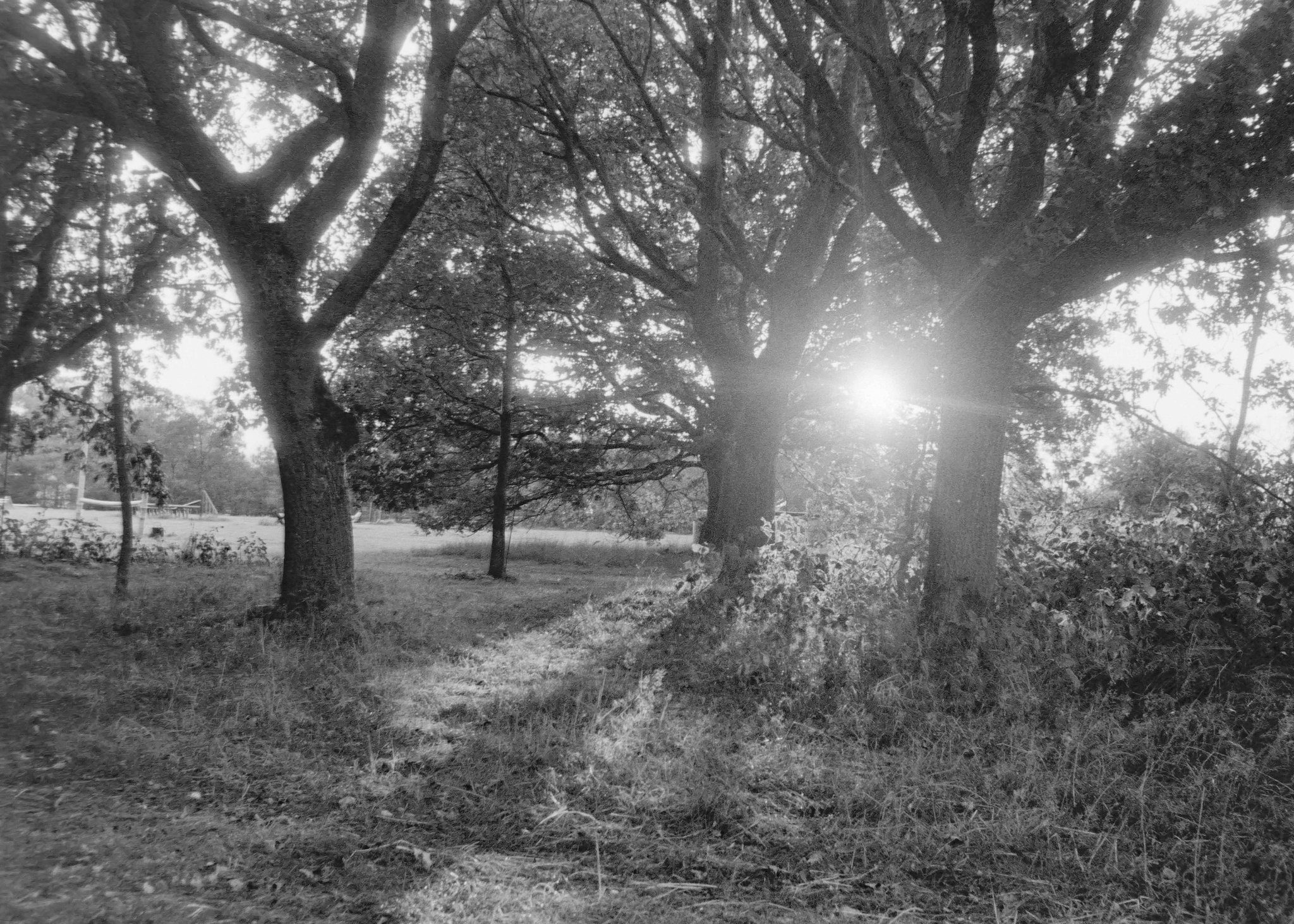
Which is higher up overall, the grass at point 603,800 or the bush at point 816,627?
the bush at point 816,627

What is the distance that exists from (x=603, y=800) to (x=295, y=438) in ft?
17.6

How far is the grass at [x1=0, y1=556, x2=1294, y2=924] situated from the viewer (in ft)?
9.53

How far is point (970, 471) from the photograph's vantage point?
6457 mm

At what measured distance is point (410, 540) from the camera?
107 feet

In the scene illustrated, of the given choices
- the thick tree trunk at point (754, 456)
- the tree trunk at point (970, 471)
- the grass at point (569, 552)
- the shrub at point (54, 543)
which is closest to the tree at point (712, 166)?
the thick tree trunk at point (754, 456)

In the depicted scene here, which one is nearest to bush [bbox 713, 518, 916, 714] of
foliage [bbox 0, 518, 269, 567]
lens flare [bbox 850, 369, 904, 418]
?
lens flare [bbox 850, 369, 904, 418]

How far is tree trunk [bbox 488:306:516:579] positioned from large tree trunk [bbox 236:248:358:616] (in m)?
7.89

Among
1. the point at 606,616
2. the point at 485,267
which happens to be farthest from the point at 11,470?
the point at 606,616

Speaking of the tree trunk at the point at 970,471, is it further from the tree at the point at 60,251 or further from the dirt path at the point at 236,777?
the tree at the point at 60,251

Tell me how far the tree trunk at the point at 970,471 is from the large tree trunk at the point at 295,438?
543cm

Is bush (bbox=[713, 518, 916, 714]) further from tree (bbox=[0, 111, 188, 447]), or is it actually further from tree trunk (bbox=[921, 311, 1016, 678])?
tree (bbox=[0, 111, 188, 447])

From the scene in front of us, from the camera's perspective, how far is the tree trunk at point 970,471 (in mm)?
6332

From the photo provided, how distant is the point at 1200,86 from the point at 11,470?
280 feet

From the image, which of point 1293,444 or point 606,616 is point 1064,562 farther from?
point 606,616
